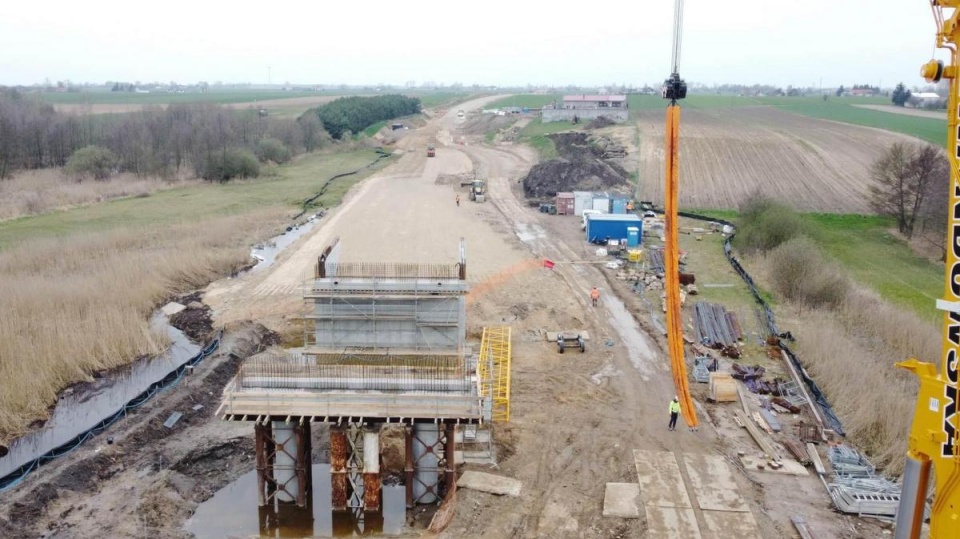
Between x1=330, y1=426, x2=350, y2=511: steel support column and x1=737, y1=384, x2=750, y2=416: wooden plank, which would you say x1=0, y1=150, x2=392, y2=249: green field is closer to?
x1=330, y1=426, x2=350, y2=511: steel support column

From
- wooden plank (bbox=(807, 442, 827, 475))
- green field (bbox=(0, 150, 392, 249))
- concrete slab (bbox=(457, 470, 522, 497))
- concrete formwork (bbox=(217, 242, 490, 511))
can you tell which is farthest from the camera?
green field (bbox=(0, 150, 392, 249))

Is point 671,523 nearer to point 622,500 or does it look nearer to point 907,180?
point 622,500

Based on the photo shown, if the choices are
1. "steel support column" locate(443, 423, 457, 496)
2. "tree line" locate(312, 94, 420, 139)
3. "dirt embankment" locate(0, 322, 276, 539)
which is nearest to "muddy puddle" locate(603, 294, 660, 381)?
"steel support column" locate(443, 423, 457, 496)

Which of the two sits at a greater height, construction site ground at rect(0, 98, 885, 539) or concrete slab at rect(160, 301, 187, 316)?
concrete slab at rect(160, 301, 187, 316)

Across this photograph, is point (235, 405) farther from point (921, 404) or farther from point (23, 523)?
point (921, 404)

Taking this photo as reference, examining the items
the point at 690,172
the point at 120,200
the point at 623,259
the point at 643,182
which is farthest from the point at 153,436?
the point at 690,172

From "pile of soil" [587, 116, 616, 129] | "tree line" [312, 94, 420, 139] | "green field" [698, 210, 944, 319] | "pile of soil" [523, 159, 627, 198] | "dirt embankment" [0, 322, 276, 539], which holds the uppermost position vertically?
"tree line" [312, 94, 420, 139]

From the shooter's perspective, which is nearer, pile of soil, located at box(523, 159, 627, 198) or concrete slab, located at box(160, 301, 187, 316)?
concrete slab, located at box(160, 301, 187, 316)
